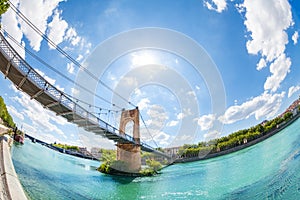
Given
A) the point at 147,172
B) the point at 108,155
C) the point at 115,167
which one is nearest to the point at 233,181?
the point at 147,172

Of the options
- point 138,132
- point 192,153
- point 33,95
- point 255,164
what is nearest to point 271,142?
point 255,164

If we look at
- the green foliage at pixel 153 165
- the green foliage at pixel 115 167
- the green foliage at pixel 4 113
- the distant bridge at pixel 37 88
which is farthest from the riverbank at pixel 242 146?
the green foliage at pixel 4 113

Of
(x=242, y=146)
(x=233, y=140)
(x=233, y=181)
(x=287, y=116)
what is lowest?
(x=233, y=181)

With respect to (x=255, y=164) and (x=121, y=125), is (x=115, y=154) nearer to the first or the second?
(x=121, y=125)

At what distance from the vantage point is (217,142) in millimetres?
7223

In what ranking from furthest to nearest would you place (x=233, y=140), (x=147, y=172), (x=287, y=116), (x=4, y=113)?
(x=147, y=172) → (x=233, y=140) → (x=4, y=113) → (x=287, y=116)

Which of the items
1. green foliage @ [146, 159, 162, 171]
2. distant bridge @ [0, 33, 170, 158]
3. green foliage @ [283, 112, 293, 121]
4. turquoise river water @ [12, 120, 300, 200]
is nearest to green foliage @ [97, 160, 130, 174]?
turquoise river water @ [12, 120, 300, 200]

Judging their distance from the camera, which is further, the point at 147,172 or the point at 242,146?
the point at 147,172

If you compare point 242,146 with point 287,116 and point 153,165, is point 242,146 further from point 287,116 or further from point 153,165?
point 153,165

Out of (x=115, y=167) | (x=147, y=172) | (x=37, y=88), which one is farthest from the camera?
(x=147, y=172)

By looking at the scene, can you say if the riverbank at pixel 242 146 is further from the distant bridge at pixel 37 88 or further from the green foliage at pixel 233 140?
the distant bridge at pixel 37 88

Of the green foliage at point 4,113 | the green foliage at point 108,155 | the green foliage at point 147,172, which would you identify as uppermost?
the green foliage at point 4,113

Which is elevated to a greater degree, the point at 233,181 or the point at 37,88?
the point at 37,88

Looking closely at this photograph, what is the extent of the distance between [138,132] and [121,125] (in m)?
0.98
